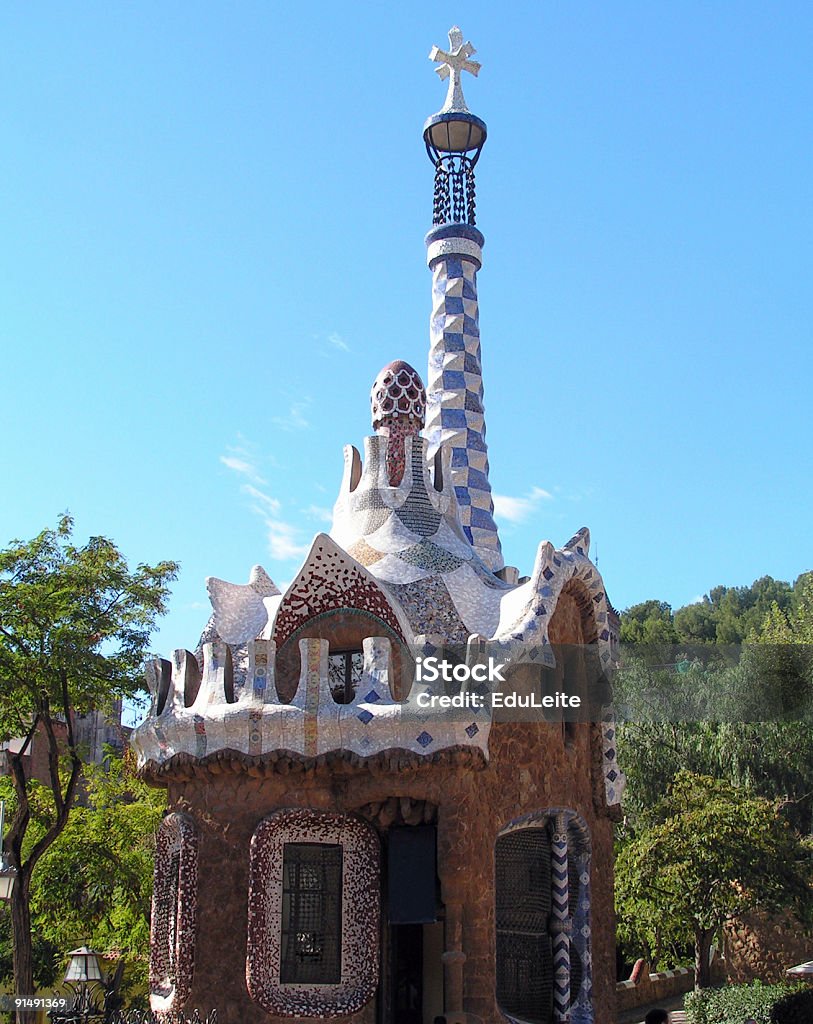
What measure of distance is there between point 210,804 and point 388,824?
1580 millimetres

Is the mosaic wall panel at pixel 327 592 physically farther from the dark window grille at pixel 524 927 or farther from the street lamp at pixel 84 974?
the street lamp at pixel 84 974

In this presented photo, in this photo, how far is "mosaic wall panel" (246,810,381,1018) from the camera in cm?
1047

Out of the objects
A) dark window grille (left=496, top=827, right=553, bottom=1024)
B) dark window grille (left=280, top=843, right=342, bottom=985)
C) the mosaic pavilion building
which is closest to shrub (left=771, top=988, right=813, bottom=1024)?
the mosaic pavilion building

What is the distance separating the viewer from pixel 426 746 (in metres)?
10.6

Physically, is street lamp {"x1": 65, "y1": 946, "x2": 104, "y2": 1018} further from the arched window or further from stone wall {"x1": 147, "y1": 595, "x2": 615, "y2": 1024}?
the arched window

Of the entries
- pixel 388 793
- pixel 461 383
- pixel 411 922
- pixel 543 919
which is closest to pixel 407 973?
pixel 543 919

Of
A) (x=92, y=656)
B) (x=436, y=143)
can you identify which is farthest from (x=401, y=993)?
(x=436, y=143)

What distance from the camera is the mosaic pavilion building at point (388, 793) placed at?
1061 cm

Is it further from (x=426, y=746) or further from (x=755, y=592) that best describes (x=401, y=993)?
(x=755, y=592)

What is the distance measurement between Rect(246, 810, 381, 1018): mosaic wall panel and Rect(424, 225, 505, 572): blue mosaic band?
5.64m

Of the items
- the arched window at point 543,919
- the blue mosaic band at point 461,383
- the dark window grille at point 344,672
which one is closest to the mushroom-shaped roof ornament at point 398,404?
the blue mosaic band at point 461,383

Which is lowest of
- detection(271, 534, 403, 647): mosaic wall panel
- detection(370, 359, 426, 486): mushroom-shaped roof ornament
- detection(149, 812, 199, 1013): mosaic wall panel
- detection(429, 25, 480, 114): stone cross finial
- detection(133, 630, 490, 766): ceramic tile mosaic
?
detection(149, 812, 199, 1013): mosaic wall panel

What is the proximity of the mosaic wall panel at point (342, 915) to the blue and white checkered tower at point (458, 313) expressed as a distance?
5650mm

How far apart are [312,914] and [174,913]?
147 centimetres
